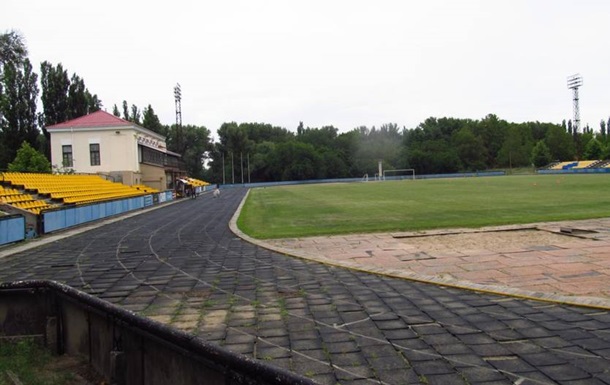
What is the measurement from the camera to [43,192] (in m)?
25.2

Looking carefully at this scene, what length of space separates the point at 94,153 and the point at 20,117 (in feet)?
61.1

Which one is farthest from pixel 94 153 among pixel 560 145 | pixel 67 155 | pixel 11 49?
pixel 560 145

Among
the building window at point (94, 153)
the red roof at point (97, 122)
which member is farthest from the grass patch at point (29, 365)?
the building window at point (94, 153)

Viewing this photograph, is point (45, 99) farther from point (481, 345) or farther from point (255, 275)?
point (481, 345)

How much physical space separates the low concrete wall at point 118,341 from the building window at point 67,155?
46.6 meters

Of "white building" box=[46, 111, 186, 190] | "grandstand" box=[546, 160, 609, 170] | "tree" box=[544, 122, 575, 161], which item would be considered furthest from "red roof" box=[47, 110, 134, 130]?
"tree" box=[544, 122, 575, 161]

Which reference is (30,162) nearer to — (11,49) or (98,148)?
(98,148)

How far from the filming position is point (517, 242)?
12.4 metres

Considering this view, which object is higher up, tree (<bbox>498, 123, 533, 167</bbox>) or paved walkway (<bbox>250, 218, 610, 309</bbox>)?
tree (<bbox>498, 123, 533, 167</bbox>)

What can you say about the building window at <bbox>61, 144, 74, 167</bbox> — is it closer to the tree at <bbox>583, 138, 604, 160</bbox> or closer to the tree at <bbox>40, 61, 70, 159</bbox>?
the tree at <bbox>40, 61, 70, 159</bbox>

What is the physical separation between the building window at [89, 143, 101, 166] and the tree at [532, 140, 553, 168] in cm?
10602

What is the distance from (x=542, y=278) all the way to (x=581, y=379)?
4422 mm

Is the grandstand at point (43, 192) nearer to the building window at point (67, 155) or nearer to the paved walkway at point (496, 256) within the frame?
the paved walkway at point (496, 256)

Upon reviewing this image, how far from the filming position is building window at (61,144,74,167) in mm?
47625
